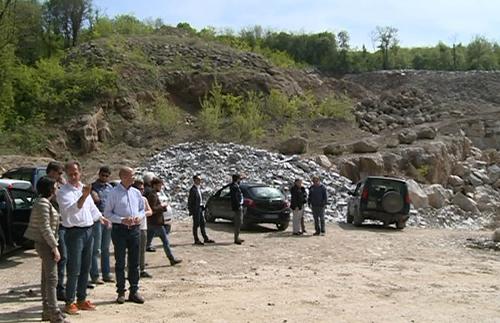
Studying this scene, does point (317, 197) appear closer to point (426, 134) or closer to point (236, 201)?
point (236, 201)

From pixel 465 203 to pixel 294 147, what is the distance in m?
7.97

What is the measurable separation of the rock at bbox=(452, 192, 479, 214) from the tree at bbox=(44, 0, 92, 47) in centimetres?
3160

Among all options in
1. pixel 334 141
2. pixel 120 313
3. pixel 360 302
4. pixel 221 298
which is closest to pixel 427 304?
pixel 360 302

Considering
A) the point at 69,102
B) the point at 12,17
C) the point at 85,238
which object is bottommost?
the point at 85,238

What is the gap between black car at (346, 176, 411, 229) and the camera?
2022 cm

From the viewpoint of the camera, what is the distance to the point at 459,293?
1048 centimetres

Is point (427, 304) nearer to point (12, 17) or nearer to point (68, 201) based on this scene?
point (68, 201)

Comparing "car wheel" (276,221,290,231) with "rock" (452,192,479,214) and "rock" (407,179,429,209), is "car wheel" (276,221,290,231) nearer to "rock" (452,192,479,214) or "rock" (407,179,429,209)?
"rock" (407,179,429,209)

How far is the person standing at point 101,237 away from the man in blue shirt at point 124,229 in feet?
4.58

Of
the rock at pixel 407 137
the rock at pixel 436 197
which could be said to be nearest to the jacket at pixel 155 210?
the rock at pixel 436 197

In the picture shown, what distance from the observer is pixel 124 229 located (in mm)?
8984

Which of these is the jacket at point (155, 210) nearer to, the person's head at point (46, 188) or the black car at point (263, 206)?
the person's head at point (46, 188)

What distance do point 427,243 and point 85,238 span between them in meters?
11.6

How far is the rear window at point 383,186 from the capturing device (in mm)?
20516
